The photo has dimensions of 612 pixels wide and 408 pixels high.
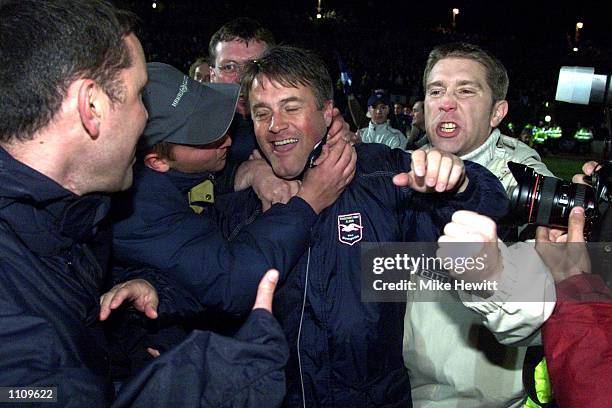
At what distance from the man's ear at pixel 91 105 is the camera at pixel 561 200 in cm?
124

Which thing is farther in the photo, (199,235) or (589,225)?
(199,235)

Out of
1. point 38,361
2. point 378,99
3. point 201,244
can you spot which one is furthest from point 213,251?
point 378,99

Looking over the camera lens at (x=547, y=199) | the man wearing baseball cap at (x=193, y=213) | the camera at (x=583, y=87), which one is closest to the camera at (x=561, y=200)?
the camera lens at (x=547, y=199)

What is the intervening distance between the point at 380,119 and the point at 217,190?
619 cm

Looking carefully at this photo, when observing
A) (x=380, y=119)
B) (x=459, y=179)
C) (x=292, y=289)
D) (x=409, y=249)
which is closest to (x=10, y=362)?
(x=292, y=289)

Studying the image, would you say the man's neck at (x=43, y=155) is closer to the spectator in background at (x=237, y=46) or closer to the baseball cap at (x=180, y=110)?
the baseball cap at (x=180, y=110)

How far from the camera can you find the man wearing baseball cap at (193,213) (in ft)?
6.10

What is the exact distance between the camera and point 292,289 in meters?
2.08

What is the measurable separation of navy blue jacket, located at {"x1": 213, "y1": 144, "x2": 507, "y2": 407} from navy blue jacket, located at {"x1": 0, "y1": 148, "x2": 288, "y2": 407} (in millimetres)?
774

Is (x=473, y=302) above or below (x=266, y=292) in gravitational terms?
below

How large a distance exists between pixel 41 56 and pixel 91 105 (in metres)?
0.16

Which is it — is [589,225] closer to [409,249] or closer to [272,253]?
[409,249]

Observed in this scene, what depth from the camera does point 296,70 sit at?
92.0 inches

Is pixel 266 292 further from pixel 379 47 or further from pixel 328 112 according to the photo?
pixel 379 47
